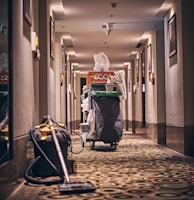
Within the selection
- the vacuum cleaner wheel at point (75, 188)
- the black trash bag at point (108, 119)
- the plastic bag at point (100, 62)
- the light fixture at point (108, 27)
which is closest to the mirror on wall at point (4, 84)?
the vacuum cleaner wheel at point (75, 188)

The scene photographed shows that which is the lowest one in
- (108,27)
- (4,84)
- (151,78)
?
(4,84)

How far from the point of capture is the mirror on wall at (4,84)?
318 cm

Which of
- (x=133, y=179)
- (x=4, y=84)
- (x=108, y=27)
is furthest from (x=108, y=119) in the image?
(x=4, y=84)

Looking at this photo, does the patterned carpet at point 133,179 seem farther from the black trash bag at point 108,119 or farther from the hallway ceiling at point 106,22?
the hallway ceiling at point 106,22

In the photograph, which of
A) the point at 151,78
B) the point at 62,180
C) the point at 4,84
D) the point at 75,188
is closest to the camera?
the point at 4,84

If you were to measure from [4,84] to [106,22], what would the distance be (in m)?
6.95

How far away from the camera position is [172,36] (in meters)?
8.16

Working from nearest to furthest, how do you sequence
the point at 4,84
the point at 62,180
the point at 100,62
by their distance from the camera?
the point at 4,84 → the point at 62,180 → the point at 100,62

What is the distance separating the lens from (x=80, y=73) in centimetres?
2297

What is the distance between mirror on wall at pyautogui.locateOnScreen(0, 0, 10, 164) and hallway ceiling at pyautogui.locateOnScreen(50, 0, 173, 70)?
479 centimetres

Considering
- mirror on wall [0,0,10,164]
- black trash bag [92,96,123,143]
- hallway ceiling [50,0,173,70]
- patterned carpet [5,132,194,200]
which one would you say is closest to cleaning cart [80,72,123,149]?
black trash bag [92,96,123,143]

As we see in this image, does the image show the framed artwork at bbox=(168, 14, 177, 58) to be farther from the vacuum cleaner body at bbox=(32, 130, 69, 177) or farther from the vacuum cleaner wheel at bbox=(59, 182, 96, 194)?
the vacuum cleaner wheel at bbox=(59, 182, 96, 194)

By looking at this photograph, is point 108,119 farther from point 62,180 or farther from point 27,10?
point 62,180

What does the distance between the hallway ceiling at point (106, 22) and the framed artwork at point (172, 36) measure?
344 mm
